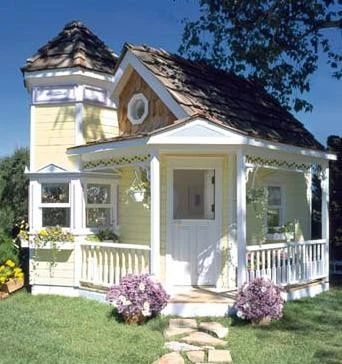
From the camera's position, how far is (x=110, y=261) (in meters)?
10.6

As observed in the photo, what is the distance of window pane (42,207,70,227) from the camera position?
11953mm

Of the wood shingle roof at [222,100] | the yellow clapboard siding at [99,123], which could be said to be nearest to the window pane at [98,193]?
the yellow clapboard siding at [99,123]

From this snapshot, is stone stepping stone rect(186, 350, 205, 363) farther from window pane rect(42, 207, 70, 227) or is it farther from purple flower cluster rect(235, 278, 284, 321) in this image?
window pane rect(42, 207, 70, 227)

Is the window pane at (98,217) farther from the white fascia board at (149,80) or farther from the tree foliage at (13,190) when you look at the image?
the white fascia board at (149,80)

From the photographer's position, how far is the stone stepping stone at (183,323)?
875 centimetres

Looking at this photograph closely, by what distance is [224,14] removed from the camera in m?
15.6

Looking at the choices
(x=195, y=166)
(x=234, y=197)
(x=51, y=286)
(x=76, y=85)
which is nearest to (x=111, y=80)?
(x=76, y=85)

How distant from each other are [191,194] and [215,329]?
11.7ft

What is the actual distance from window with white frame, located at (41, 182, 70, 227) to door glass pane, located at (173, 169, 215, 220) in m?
2.54

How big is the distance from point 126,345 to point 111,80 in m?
6.53

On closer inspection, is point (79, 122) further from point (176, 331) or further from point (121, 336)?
point (176, 331)

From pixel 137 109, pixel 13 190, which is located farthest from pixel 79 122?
pixel 13 190

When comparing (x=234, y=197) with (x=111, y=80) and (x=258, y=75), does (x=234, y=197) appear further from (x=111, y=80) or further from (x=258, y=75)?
(x=258, y=75)

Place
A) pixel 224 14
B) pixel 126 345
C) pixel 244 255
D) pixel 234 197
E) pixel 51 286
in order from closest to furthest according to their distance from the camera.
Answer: pixel 126 345
pixel 244 255
pixel 234 197
pixel 51 286
pixel 224 14
